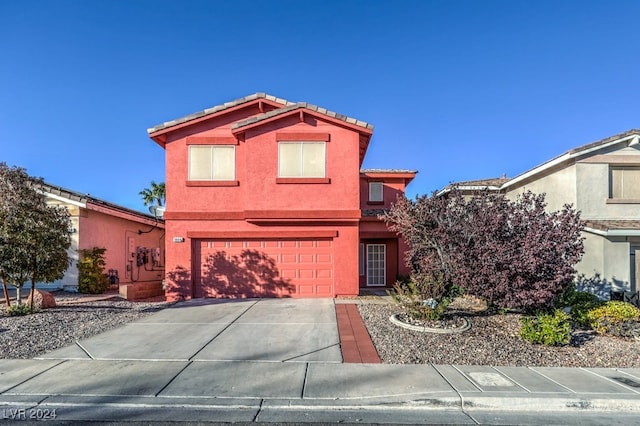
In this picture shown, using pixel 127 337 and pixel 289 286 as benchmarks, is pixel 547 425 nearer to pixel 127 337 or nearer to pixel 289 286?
pixel 127 337

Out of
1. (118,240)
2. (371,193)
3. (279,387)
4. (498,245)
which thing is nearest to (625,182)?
(498,245)

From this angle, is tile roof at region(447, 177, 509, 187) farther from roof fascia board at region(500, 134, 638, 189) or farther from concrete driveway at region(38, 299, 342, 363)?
concrete driveway at region(38, 299, 342, 363)

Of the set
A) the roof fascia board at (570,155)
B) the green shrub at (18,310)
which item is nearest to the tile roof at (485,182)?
the roof fascia board at (570,155)

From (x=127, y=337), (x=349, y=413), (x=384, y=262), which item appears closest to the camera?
(x=349, y=413)

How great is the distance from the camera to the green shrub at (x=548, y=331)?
7.38 m

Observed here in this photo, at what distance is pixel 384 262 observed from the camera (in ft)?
57.2

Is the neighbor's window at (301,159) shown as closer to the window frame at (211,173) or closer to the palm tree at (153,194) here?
the window frame at (211,173)

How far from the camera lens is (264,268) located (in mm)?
13211

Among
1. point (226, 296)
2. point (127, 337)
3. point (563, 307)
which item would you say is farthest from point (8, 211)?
point (563, 307)

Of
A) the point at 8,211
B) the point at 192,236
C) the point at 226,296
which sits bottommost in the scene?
the point at 226,296

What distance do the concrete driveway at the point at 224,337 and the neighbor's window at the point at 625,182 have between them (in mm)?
10974

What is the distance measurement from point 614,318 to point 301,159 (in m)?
9.85

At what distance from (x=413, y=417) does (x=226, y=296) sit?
972cm

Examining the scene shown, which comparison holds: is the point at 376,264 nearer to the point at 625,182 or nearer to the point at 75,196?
the point at 625,182
